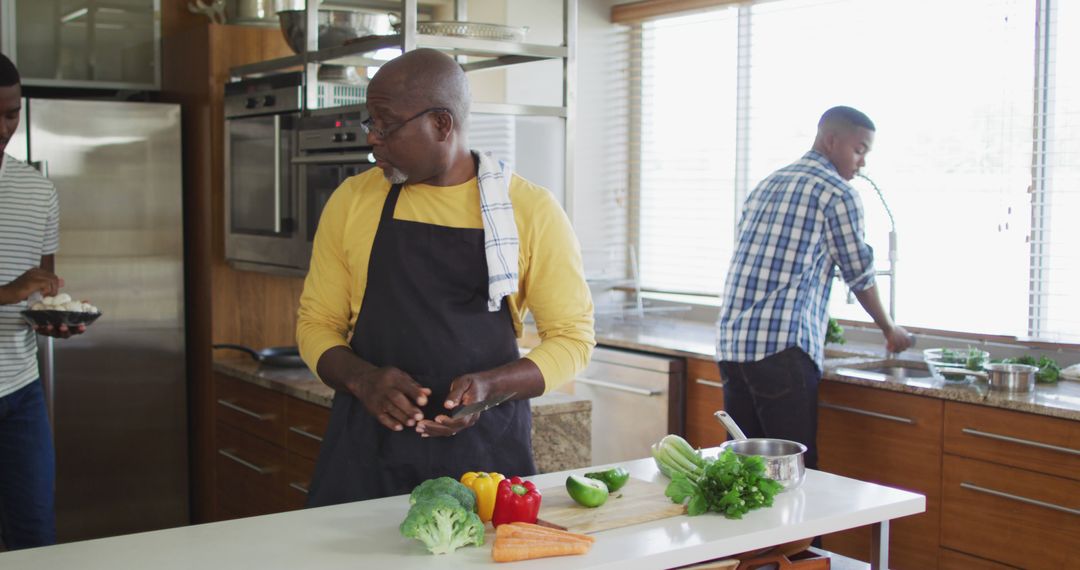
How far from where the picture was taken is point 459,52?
12.7 ft

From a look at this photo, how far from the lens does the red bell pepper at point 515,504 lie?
Answer: 6.28 ft

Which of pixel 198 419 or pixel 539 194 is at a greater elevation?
pixel 539 194

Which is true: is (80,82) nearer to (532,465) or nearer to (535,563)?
(532,465)

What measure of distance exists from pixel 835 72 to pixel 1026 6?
0.80 metres

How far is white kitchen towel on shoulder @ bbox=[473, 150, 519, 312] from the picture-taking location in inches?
92.0

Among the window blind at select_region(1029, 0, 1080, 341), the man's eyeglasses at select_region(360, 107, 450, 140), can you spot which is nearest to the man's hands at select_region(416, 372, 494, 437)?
the man's eyeglasses at select_region(360, 107, 450, 140)

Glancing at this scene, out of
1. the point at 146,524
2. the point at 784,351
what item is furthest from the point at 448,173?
the point at 146,524

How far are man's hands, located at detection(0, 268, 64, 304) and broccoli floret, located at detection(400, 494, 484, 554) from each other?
1.66 metres

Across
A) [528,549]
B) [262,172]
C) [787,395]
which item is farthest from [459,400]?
[262,172]

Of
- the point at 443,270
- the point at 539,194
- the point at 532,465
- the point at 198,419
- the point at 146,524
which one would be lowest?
the point at 146,524

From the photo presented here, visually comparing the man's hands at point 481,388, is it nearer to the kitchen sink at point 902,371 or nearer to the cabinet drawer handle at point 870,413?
the cabinet drawer handle at point 870,413

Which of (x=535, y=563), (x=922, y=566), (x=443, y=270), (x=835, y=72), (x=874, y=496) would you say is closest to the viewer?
(x=535, y=563)

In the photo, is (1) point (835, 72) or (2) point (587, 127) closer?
(1) point (835, 72)

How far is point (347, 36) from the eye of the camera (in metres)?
4.03
